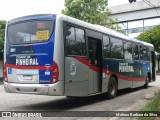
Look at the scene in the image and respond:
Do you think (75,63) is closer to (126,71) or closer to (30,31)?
(30,31)

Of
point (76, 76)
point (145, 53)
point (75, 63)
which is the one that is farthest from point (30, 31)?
point (145, 53)

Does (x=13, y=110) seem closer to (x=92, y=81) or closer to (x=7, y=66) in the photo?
(x=7, y=66)

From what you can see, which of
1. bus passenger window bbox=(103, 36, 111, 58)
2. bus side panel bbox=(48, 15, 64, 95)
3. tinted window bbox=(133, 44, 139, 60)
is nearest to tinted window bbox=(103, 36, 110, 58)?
bus passenger window bbox=(103, 36, 111, 58)

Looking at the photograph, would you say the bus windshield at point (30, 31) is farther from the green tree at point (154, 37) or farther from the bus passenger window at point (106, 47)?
the green tree at point (154, 37)

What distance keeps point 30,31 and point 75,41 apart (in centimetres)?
158

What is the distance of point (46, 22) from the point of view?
11516mm

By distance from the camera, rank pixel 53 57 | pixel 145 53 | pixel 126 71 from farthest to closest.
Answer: pixel 145 53 < pixel 126 71 < pixel 53 57

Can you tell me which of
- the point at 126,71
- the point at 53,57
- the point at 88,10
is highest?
the point at 88,10

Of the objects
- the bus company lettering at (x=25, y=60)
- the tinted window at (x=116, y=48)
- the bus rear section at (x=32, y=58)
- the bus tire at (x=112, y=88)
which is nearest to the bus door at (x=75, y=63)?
the bus rear section at (x=32, y=58)

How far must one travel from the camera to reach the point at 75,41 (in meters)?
12.1

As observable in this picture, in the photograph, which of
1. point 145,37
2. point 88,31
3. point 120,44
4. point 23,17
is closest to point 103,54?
point 88,31

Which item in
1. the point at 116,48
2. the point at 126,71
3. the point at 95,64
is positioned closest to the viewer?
the point at 95,64

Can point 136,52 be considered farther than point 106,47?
Yes

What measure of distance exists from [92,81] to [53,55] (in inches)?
107
